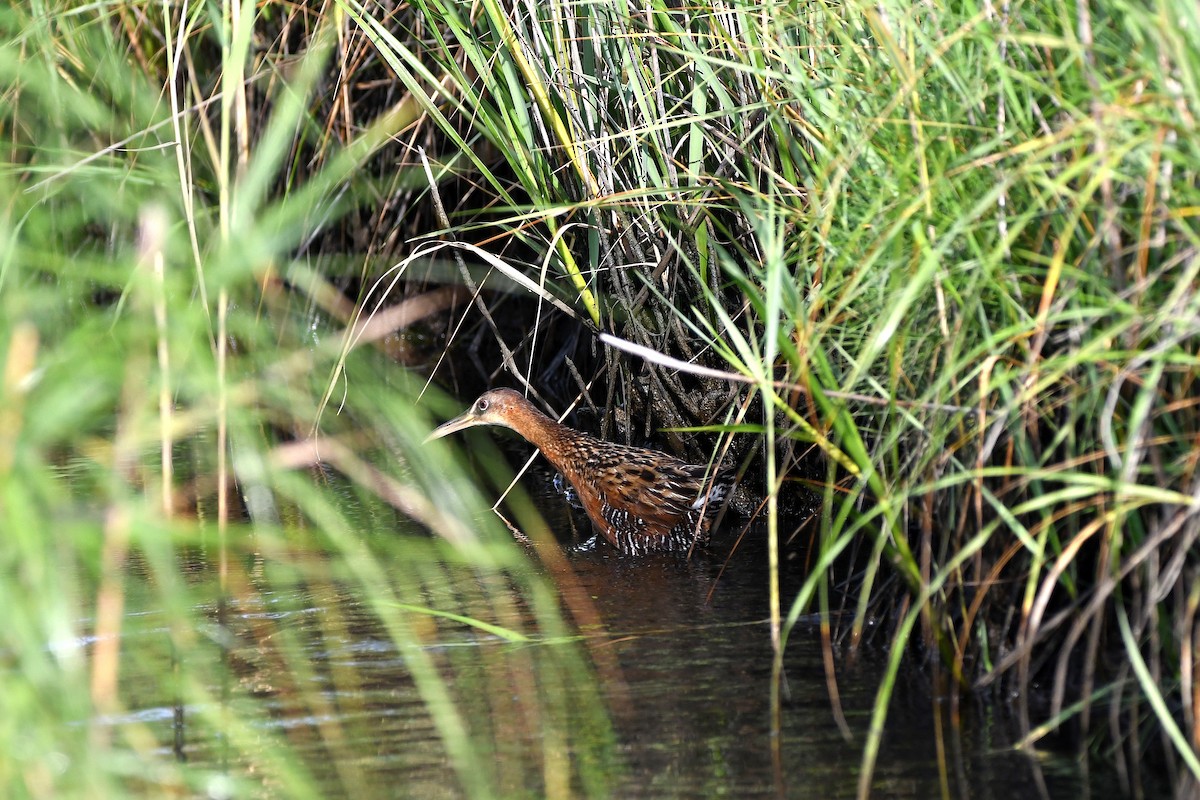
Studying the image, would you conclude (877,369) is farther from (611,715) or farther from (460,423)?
(460,423)

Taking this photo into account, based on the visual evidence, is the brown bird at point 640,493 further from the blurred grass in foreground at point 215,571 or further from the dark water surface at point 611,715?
the dark water surface at point 611,715

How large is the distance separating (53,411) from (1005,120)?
7.23 ft

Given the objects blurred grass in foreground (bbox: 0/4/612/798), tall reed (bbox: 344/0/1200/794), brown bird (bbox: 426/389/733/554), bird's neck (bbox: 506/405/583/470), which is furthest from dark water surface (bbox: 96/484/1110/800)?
bird's neck (bbox: 506/405/583/470)

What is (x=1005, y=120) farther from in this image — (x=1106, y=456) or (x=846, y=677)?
(x=846, y=677)

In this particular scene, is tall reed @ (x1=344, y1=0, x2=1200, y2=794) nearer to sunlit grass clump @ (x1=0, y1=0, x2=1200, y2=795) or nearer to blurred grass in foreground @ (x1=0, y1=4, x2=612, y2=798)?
sunlit grass clump @ (x1=0, y1=0, x2=1200, y2=795)

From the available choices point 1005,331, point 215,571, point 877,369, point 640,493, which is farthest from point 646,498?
point 1005,331

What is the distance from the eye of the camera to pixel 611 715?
359cm

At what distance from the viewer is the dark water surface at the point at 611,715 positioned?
3168 millimetres

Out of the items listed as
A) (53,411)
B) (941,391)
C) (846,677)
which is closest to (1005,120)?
(941,391)

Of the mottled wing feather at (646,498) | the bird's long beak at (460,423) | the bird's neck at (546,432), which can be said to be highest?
the bird's long beak at (460,423)

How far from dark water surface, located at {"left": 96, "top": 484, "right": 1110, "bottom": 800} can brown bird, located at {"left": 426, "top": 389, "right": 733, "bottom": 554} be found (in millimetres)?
811

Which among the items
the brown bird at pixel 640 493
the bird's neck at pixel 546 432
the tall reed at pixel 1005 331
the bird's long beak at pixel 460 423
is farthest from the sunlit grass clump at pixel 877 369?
the bird's long beak at pixel 460 423

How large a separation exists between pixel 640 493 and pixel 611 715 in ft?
6.50

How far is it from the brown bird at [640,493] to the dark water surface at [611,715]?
81 cm
